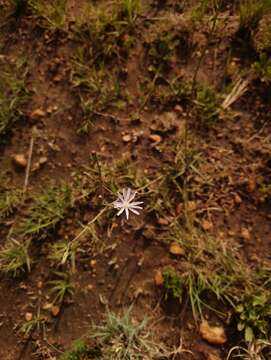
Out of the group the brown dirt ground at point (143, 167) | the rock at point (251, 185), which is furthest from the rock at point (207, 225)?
the rock at point (251, 185)

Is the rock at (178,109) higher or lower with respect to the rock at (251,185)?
higher

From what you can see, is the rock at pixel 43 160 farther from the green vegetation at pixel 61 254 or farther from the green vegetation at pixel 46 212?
the green vegetation at pixel 61 254

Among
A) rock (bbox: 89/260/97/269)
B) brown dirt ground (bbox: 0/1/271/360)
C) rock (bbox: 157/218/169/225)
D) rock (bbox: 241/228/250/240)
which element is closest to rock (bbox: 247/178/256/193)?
brown dirt ground (bbox: 0/1/271/360)

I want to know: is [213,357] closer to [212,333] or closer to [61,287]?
[212,333]

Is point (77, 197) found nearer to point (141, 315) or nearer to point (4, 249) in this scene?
point (4, 249)

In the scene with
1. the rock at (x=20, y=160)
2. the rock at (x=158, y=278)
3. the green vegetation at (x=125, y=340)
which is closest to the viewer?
the green vegetation at (x=125, y=340)

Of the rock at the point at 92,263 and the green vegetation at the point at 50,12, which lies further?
the green vegetation at the point at 50,12
